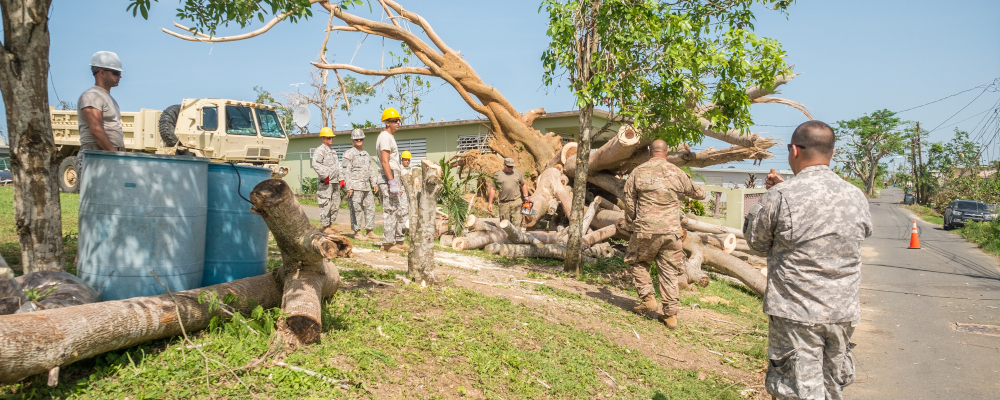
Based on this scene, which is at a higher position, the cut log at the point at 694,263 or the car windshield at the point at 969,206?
the car windshield at the point at 969,206

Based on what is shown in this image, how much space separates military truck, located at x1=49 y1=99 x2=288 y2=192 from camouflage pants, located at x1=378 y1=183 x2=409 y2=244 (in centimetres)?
576

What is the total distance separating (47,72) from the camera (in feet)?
12.6

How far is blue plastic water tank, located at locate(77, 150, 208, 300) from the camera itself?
3496mm

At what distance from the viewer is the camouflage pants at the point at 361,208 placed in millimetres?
9242

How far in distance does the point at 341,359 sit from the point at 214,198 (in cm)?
151

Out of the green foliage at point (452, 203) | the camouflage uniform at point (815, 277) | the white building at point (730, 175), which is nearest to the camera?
the camouflage uniform at point (815, 277)

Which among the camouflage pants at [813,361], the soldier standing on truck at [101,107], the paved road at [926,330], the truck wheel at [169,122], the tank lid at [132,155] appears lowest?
the paved road at [926,330]

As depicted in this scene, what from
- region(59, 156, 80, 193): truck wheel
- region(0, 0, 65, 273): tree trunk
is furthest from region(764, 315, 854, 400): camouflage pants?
region(59, 156, 80, 193): truck wheel

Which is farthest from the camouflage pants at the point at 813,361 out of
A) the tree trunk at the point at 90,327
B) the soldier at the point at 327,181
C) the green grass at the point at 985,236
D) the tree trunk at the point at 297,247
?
the green grass at the point at 985,236

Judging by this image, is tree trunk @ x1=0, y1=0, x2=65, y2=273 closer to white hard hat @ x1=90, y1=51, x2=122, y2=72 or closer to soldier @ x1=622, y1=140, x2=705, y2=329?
white hard hat @ x1=90, y1=51, x2=122, y2=72

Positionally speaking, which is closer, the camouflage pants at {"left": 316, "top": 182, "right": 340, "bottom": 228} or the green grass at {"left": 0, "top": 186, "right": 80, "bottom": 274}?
the green grass at {"left": 0, "top": 186, "right": 80, "bottom": 274}

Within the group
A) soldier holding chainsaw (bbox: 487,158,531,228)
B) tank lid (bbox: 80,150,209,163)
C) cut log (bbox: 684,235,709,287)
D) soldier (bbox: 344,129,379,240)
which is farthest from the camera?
soldier holding chainsaw (bbox: 487,158,531,228)

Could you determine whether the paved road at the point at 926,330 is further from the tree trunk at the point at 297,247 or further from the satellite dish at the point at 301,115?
the satellite dish at the point at 301,115

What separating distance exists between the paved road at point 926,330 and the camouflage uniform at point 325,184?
7.36 metres
